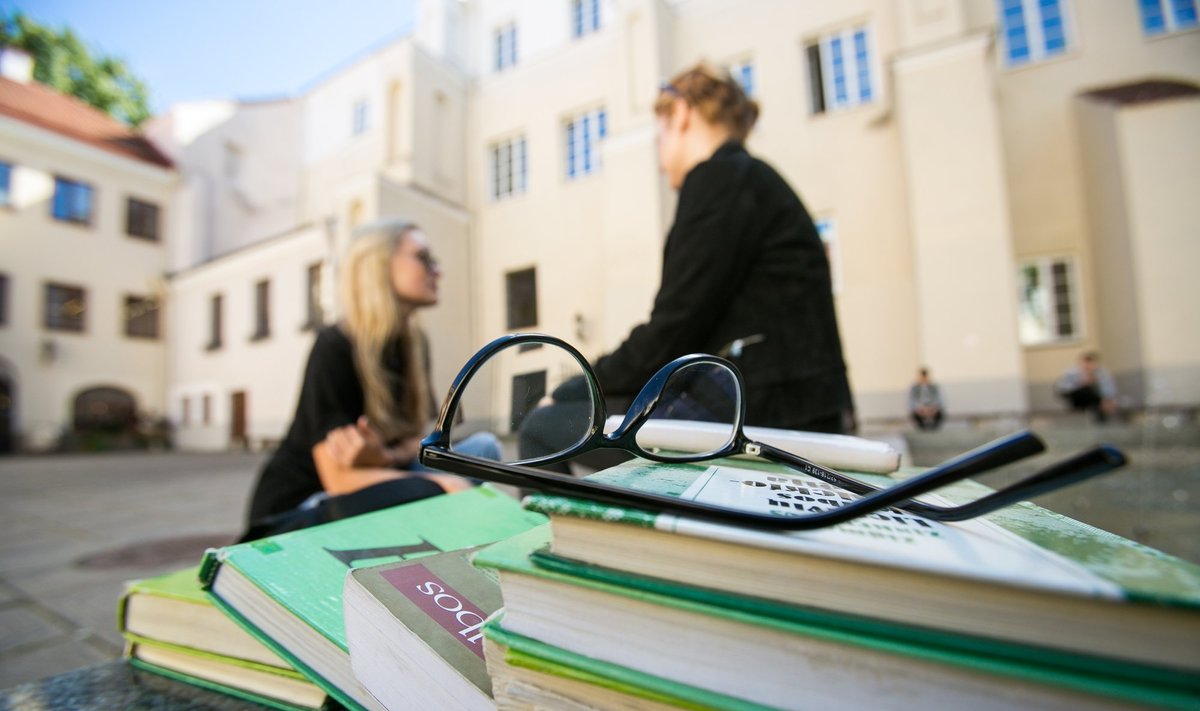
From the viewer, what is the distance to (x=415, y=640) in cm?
41

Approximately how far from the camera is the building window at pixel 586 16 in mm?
6712

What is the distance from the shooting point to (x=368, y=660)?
44cm

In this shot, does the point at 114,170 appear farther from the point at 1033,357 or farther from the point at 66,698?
the point at 1033,357

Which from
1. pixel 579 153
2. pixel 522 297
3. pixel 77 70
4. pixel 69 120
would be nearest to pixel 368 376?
pixel 522 297

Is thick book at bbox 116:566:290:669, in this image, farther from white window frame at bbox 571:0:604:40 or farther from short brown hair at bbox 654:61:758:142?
white window frame at bbox 571:0:604:40

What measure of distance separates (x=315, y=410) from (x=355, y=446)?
0.61 ft

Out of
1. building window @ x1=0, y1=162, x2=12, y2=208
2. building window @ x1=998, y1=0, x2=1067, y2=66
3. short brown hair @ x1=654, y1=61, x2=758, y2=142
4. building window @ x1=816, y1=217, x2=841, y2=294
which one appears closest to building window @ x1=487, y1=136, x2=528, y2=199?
short brown hair @ x1=654, y1=61, x2=758, y2=142

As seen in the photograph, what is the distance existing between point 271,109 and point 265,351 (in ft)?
29.2

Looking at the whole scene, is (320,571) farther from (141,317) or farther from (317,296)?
(141,317)

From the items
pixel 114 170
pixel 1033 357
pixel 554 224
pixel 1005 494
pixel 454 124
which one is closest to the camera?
pixel 1005 494

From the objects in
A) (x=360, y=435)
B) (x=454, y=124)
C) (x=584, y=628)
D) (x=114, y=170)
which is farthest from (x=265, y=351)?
(x=584, y=628)

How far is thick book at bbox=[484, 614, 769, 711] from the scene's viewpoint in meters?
0.30

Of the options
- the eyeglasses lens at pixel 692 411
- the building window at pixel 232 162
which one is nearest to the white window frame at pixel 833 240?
the eyeglasses lens at pixel 692 411

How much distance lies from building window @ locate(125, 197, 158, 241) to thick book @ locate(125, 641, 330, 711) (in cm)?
2141
